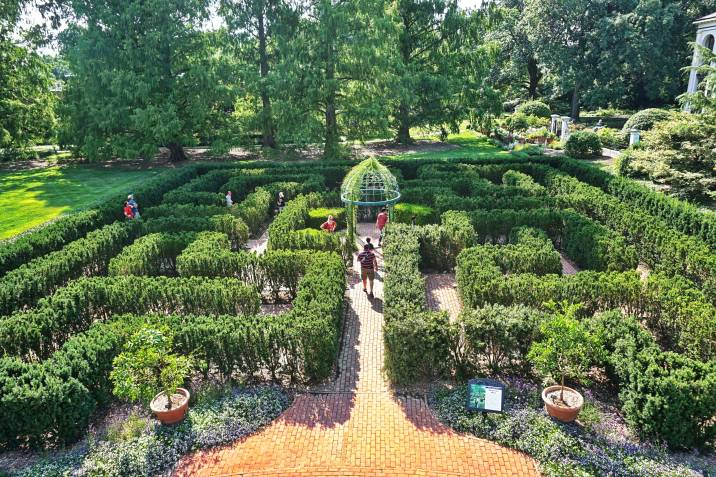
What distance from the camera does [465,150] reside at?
40.9 meters

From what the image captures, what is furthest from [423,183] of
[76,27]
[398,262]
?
[76,27]

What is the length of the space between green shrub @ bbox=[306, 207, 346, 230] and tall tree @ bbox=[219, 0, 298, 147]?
1664 centimetres

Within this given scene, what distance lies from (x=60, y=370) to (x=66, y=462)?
6.05ft

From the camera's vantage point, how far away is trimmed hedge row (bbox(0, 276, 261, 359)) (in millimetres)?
12445

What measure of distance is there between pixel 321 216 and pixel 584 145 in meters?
24.1

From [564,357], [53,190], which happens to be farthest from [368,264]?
[53,190]

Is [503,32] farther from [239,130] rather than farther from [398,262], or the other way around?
[398,262]

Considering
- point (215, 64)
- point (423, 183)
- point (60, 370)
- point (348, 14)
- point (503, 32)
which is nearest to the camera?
point (60, 370)

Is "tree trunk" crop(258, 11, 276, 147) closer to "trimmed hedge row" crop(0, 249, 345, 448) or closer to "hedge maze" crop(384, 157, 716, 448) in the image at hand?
"hedge maze" crop(384, 157, 716, 448)

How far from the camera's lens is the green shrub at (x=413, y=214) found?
20.7 m

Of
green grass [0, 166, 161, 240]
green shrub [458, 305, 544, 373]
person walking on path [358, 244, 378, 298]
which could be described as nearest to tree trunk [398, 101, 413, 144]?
green grass [0, 166, 161, 240]

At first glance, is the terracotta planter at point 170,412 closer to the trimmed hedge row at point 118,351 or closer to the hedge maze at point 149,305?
the hedge maze at point 149,305

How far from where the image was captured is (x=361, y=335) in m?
12.9

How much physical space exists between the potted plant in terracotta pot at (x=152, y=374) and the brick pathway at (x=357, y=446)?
1.33 metres
